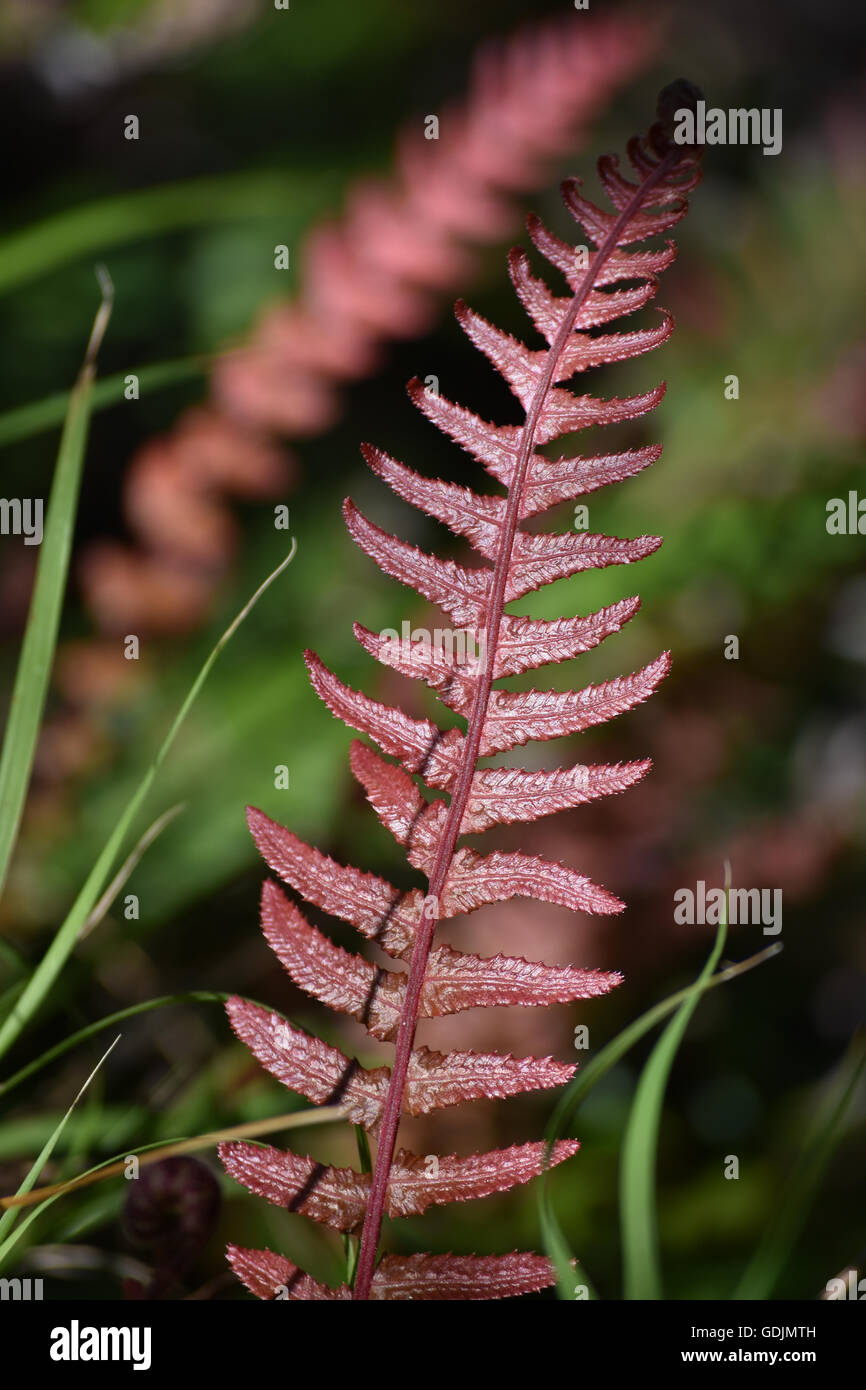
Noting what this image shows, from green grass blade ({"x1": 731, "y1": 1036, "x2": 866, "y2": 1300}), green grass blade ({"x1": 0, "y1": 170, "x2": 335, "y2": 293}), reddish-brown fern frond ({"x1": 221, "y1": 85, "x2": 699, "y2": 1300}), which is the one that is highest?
green grass blade ({"x1": 0, "y1": 170, "x2": 335, "y2": 293})

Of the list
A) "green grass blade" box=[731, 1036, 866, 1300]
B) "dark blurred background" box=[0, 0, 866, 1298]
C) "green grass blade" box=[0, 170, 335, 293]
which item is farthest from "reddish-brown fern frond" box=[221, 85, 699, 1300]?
"green grass blade" box=[0, 170, 335, 293]

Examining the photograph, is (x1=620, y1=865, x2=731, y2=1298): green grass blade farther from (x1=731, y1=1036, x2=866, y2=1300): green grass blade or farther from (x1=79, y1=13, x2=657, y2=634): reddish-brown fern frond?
(x1=79, y1=13, x2=657, y2=634): reddish-brown fern frond

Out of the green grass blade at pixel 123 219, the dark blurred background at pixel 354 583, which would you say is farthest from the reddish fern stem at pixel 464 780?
the green grass blade at pixel 123 219

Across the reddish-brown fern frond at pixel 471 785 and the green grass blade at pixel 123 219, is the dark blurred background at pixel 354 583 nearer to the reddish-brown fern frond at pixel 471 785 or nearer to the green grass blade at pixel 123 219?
the green grass blade at pixel 123 219

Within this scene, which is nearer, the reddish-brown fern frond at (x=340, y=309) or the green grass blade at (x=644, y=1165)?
the green grass blade at (x=644, y=1165)

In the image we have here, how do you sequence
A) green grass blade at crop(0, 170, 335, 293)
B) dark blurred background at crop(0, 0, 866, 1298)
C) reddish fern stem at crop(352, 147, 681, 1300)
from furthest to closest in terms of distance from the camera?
1. dark blurred background at crop(0, 0, 866, 1298)
2. green grass blade at crop(0, 170, 335, 293)
3. reddish fern stem at crop(352, 147, 681, 1300)

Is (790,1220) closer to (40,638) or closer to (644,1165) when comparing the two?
(644,1165)

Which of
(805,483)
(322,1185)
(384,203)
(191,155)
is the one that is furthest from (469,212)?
(322,1185)

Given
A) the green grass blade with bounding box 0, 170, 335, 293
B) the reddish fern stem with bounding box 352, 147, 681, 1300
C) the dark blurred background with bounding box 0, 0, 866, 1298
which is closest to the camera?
the reddish fern stem with bounding box 352, 147, 681, 1300
